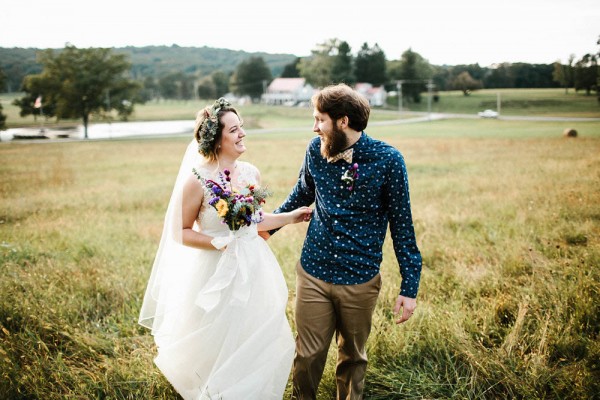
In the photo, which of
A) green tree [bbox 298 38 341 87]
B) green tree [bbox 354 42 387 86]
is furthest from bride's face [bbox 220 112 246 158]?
green tree [bbox 354 42 387 86]

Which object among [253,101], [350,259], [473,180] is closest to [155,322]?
[350,259]

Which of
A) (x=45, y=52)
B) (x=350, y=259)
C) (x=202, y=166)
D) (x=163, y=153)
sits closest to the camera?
(x=350, y=259)

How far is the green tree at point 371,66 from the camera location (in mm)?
83875

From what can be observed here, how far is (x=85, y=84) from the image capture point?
45.2 metres

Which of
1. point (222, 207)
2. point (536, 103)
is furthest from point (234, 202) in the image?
point (536, 103)

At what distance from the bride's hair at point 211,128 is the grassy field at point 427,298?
184cm

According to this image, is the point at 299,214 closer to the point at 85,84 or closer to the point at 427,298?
the point at 427,298

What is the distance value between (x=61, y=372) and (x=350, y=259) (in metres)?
2.54

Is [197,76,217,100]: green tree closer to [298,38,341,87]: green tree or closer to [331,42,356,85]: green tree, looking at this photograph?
[298,38,341,87]: green tree

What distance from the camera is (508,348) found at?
3236 mm

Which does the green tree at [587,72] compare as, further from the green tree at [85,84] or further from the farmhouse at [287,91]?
the farmhouse at [287,91]

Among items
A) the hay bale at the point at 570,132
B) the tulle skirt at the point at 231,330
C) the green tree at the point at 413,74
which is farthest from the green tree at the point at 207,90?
the tulle skirt at the point at 231,330

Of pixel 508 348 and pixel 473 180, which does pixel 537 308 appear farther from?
pixel 473 180

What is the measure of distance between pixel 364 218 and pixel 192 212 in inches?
49.9
